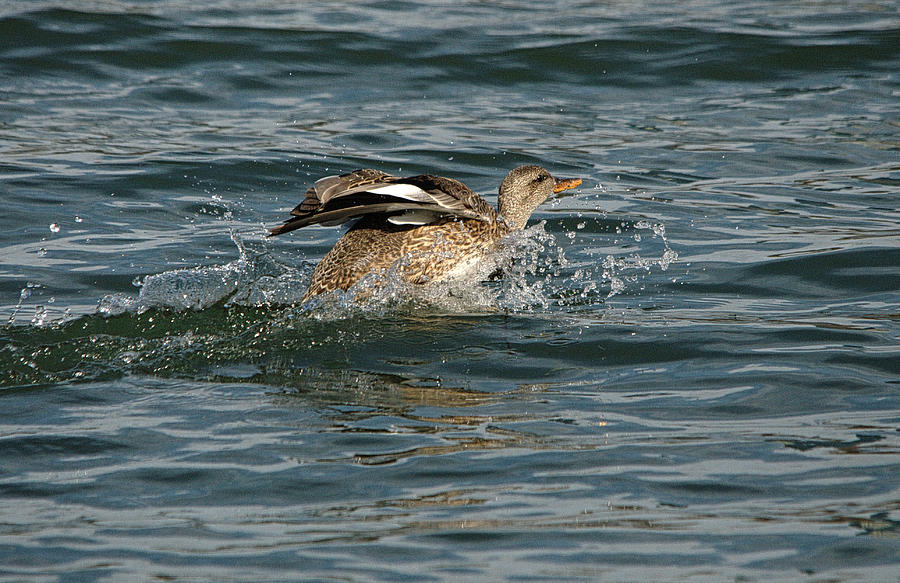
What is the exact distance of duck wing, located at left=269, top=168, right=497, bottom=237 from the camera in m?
5.84

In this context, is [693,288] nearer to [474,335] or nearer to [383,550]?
[474,335]

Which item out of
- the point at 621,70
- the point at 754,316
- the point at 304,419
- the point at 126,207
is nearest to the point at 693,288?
the point at 754,316

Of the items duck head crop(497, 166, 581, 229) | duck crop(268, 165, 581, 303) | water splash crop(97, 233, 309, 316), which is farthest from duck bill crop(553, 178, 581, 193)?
water splash crop(97, 233, 309, 316)

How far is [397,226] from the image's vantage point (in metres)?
6.52

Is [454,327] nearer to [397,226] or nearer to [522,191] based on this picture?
[397,226]

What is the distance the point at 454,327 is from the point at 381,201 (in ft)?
2.49

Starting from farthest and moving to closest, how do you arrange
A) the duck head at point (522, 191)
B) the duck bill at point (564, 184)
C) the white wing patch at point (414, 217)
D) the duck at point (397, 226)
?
the duck bill at point (564, 184) < the duck head at point (522, 191) < the white wing patch at point (414, 217) < the duck at point (397, 226)

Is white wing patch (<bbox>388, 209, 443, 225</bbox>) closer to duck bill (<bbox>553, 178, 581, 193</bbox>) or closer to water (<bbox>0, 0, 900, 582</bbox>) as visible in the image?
water (<bbox>0, 0, 900, 582</bbox>)

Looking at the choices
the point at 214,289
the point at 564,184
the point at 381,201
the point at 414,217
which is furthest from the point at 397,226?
the point at 564,184

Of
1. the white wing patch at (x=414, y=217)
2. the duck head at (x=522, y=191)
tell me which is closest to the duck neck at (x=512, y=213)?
the duck head at (x=522, y=191)

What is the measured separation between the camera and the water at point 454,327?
3.90m

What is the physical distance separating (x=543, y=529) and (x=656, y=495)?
502 millimetres

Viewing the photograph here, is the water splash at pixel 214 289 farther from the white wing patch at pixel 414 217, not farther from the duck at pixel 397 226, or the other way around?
the white wing patch at pixel 414 217

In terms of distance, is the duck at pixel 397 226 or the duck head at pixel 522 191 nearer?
the duck at pixel 397 226
